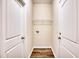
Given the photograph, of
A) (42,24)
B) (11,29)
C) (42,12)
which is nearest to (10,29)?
(11,29)

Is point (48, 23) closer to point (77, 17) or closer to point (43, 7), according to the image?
point (43, 7)

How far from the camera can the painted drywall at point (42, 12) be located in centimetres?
497

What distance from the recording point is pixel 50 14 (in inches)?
196

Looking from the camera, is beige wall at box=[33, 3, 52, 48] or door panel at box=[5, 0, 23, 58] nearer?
door panel at box=[5, 0, 23, 58]

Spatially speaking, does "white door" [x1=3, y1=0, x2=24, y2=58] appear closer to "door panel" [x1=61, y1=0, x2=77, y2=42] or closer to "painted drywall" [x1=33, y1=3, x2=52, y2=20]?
"door panel" [x1=61, y1=0, x2=77, y2=42]

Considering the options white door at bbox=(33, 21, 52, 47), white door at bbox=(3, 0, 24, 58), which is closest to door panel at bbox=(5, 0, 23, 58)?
white door at bbox=(3, 0, 24, 58)

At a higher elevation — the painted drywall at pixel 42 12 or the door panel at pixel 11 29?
the painted drywall at pixel 42 12

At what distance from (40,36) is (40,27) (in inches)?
17.7

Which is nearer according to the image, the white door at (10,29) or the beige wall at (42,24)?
the white door at (10,29)

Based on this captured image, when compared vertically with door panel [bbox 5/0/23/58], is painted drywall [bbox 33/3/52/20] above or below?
above

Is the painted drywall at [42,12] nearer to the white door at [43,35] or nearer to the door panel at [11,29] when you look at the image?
the white door at [43,35]

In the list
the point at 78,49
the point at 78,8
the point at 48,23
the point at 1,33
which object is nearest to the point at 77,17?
the point at 78,8

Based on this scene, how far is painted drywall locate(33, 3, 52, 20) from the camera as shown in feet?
16.3

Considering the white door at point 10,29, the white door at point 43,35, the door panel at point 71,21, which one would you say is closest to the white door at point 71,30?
the door panel at point 71,21
